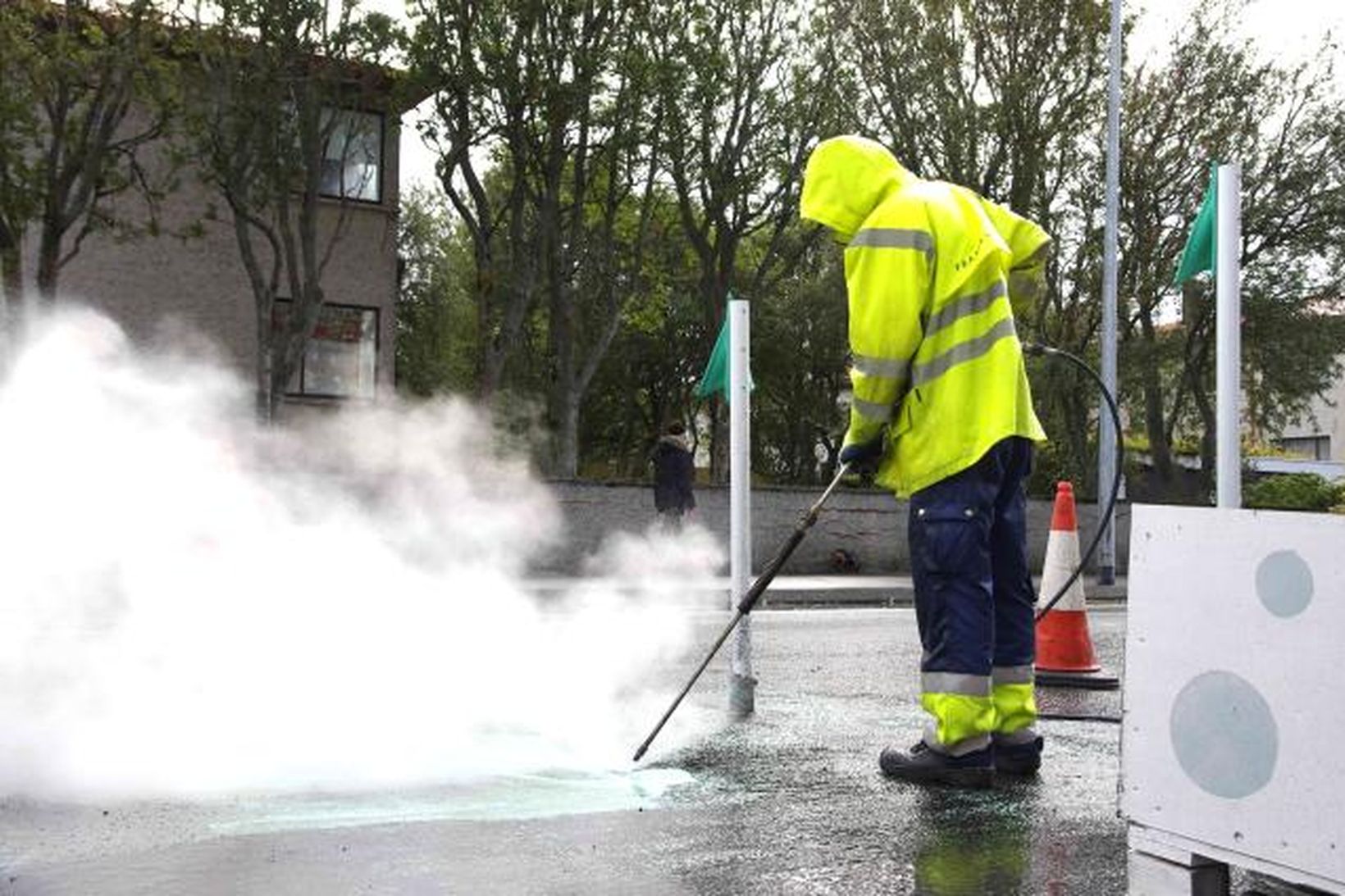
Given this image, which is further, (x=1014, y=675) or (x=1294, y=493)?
(x=1294, y=493)

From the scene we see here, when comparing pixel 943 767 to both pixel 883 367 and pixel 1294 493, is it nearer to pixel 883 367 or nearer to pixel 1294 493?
pixel 883 367

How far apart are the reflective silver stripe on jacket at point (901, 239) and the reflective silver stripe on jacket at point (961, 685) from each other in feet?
4.11

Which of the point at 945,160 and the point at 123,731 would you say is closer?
the point at 123,731

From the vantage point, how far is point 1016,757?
15.1ft

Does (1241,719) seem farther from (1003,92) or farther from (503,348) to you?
(1003,92)

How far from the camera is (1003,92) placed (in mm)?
20719

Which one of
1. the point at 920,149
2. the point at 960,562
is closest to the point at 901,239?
the point at 960,562

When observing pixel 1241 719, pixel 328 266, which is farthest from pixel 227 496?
pixel 328 266

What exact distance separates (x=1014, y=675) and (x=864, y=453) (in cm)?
88

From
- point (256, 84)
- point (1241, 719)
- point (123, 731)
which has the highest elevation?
point (256, 84)

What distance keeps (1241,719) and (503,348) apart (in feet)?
57.5

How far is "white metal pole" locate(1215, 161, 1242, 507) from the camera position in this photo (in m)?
5.48

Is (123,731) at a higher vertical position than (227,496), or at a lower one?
lower

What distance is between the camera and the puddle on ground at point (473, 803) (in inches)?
150
